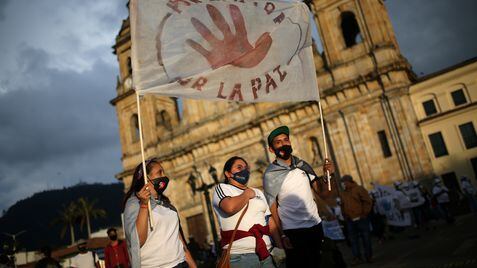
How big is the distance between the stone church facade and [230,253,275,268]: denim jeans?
57.1 feet

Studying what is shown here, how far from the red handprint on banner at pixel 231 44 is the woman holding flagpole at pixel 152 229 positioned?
1642 millimetres

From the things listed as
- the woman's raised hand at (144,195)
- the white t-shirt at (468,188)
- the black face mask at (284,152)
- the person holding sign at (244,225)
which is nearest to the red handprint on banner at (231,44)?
the black face mask at (284,152)

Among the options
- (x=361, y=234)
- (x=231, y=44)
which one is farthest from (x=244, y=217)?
(x=361, y=234)

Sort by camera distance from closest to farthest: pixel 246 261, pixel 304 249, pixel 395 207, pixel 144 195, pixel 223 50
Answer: pixel 144 195, pixel 246 261, pixel 304 249, pixel 223 50, pixel 395 207

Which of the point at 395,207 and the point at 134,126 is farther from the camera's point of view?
the point at 134,126

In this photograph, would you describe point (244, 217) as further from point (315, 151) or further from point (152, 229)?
point (315, 151)

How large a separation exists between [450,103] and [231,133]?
14044 mm

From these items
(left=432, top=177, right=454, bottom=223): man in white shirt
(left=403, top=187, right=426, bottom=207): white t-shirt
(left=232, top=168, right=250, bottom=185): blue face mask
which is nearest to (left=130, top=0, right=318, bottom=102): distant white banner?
(left=232, top=168, right=250, bottom=185): blue face mask

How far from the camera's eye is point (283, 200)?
12.8ft

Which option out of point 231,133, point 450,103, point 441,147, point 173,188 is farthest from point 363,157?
point 173,188

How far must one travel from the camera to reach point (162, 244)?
3.11 meters

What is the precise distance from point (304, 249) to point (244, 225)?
934 millimetres

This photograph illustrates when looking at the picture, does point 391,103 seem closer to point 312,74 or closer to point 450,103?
point 450,103

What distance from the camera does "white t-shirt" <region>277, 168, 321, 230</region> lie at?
3846 mm
